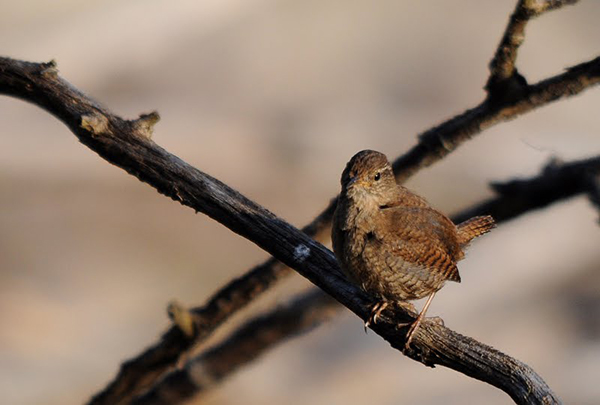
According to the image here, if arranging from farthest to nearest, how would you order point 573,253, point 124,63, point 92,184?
point 124,63
point 92,184
point 573,253

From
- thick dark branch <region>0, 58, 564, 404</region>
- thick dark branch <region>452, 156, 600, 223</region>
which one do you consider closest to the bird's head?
thick dark branch <region>0, 58, 564, 404</region>

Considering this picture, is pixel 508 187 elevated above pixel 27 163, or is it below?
below

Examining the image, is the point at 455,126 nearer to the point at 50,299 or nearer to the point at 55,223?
the point at 50,299

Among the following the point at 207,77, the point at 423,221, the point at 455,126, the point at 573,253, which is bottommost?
the point at 423,221

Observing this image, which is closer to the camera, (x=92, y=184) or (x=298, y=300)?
(x=298, y=300)

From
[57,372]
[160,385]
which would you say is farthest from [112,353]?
[160,385]

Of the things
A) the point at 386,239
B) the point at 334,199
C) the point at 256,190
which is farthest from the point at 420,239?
the point at 256,190

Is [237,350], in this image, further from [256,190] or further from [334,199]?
[256,190]

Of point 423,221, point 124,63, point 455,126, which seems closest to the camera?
point 423,221
